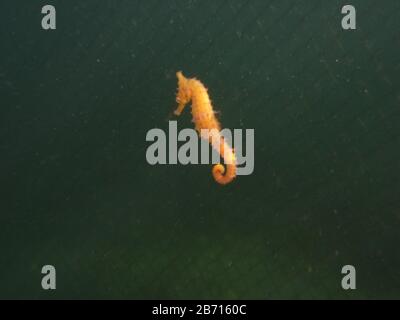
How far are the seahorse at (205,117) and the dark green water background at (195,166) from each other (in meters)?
0.04

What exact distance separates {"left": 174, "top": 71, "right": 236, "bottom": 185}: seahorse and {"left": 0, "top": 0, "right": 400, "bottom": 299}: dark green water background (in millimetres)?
45

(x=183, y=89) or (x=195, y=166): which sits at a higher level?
(x=183, y=89)

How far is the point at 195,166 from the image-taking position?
2455 millimetres

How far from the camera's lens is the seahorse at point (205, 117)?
2414mm

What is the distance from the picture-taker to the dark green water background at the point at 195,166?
2.35 m

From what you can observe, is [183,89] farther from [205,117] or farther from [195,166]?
[195,166]

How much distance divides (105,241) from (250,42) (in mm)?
1264

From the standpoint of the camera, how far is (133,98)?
247 cm

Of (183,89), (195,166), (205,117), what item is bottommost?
(195,166)

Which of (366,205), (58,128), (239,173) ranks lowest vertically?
(366,205)

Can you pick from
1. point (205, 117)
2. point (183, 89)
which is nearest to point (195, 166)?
point (205, 117)

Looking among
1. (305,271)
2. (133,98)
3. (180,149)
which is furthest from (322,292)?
(133,98)

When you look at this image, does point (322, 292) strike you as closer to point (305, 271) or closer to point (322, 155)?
point (305, 271)

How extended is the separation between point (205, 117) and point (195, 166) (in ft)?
0.82
